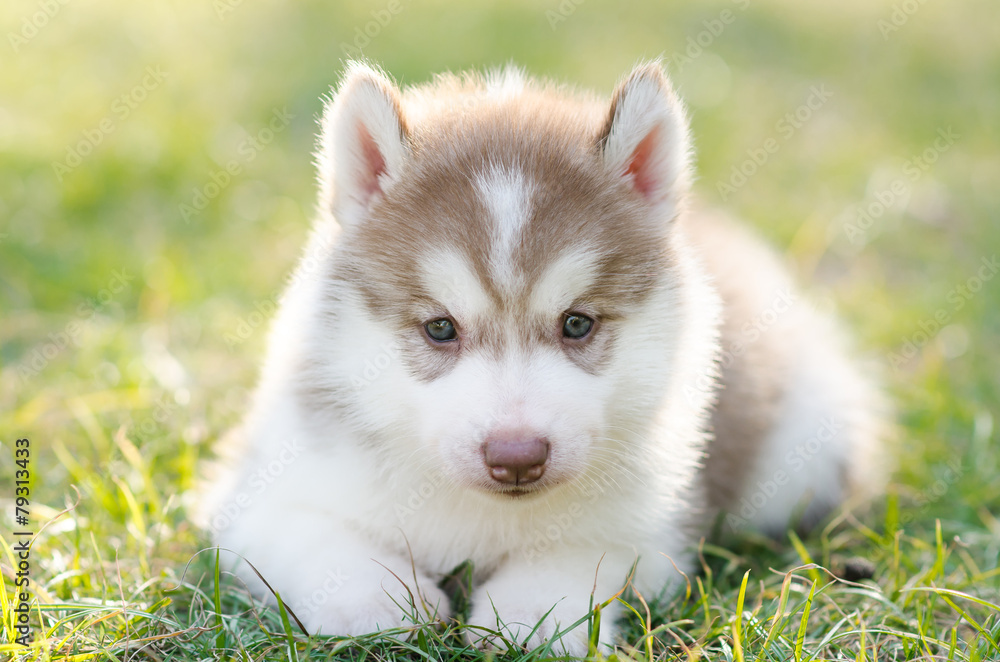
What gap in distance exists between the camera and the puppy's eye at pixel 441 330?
2.73 m

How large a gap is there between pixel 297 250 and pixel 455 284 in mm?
3850

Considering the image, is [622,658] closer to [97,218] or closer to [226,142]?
[97,218]

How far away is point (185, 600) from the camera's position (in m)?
3.05

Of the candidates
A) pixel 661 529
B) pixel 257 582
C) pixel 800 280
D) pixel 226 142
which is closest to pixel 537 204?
pixel 661 529

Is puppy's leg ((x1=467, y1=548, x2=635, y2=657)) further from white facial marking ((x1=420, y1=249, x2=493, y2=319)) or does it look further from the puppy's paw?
white facial marking ((x1=420, y1=249, x2=493, y2=319))

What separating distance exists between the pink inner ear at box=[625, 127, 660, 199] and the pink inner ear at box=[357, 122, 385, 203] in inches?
33.4

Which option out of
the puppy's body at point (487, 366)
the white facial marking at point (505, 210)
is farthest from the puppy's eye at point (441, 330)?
the white facial marking at point (505, 210)

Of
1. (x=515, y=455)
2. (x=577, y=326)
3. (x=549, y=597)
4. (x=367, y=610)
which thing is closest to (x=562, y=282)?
(x=577, y=326)

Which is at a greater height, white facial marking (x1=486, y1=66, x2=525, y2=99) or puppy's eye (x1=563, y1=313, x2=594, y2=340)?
white facial marking (x1=486, y1=66, x2=525, y2=99)

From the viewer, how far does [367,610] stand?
9.02 feet

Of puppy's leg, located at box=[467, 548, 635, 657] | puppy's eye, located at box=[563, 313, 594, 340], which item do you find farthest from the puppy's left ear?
puppy's leg, located at box=[467, 548, 635, 657]

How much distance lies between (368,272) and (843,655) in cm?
193

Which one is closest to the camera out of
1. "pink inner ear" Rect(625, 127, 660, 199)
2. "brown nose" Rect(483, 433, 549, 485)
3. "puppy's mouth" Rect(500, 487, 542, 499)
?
"brown nose" Rect(483, 433, 549, 485)

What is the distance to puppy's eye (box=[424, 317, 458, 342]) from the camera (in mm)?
2734
